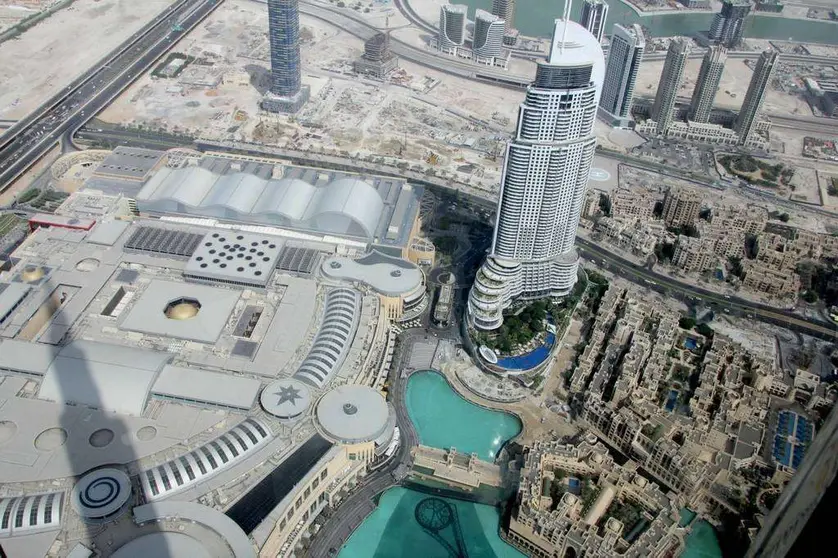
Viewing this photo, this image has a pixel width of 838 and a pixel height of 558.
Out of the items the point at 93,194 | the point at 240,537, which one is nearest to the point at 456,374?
the point at 240,537

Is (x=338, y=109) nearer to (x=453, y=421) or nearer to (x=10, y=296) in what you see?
(x=10, y=296)

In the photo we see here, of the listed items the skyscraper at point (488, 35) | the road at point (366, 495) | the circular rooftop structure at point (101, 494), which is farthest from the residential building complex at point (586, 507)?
the skyscraper at point (488, 35)

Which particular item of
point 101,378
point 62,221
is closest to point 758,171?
point 101,378

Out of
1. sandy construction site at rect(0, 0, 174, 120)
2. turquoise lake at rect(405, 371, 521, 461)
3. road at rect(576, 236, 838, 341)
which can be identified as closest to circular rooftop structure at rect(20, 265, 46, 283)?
turquoise lake at rect(405, 371, 521, 461)

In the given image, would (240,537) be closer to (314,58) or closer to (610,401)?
(610,401)

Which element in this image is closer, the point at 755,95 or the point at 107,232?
the point at 107,232

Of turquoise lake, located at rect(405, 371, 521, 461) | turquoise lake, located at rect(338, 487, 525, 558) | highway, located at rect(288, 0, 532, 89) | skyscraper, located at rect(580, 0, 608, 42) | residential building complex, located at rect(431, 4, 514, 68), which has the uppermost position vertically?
skyscraper, located at rect(580, 0, 608, 42)

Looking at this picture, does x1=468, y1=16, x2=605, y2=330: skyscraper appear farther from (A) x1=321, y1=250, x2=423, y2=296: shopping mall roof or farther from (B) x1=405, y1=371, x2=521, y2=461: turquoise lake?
(B) x1=405, y1=371, x2=521, y2=461: turquoise lake
